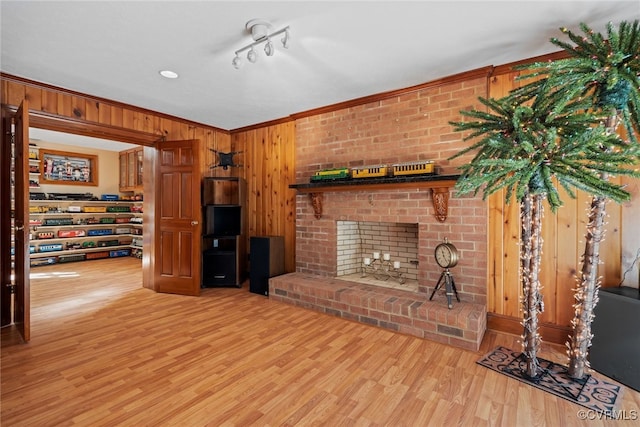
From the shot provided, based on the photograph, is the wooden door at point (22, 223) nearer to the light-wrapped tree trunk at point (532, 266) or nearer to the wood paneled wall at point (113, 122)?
the wood paneled wall at point (113, 122)

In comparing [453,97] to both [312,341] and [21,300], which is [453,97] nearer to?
[312,341]

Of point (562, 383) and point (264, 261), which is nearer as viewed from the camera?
point (562, 383)

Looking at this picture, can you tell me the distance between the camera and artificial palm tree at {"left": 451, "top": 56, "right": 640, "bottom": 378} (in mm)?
1547

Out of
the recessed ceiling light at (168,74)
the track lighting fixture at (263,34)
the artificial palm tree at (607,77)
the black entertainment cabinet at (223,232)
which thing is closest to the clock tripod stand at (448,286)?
the artificial palm tree at (607,77)

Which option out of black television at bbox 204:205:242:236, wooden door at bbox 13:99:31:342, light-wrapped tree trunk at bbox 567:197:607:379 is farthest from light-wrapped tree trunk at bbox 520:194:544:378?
wooden door at bbox 13:99:31:342

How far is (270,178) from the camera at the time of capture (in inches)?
174

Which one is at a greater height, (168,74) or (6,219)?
(168,74)

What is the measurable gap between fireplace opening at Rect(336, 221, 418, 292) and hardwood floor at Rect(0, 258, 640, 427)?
0.78 metres

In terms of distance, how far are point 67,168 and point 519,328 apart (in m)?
8.29

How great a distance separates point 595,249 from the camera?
185 centimetres

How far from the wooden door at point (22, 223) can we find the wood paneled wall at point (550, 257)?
4043mm

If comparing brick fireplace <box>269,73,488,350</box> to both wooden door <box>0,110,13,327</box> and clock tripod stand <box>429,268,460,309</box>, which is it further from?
wooden door <box>0,110,13,327</box>

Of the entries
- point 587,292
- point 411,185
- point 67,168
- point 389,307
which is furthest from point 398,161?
point 67,168

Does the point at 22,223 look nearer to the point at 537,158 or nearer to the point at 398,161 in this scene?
the point at 398,161
